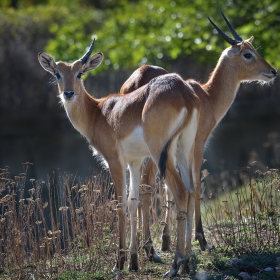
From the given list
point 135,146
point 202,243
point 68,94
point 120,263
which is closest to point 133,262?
point 120,263

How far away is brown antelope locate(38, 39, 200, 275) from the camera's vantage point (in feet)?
19.8

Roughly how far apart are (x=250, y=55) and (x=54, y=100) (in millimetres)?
10252

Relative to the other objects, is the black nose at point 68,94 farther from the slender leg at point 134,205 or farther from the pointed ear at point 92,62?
the slender leg at point 134,205

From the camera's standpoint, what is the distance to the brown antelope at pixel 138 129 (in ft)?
19.8

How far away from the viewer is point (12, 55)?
17359 mm

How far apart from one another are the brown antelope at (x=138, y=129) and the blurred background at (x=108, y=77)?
6.60 meters

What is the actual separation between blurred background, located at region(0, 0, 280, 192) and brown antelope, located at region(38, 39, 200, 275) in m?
6.60

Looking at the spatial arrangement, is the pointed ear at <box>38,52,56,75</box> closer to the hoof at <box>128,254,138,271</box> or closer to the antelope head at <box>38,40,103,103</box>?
the antelope head at <box>38,40,103,103</box>

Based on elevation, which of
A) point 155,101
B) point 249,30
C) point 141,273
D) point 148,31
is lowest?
point 141,273

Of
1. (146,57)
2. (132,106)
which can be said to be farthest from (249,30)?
(132,106)

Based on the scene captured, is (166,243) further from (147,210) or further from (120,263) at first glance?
(120,263)

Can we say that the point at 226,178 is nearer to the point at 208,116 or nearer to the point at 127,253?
the point at 208,116

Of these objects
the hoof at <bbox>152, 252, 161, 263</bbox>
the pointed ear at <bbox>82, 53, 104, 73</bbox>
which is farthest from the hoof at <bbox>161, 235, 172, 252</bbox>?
the pointed ear at <bbox>82, 53, 104, 73</bbox>

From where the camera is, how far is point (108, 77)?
57.7ft
